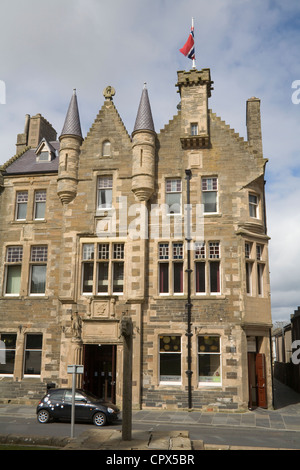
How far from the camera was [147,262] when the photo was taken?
26344 mm

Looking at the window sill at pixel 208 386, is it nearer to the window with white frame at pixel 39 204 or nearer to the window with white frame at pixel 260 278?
the window with white frame at pixel 260 278

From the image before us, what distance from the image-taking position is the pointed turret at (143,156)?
2677 centimetres

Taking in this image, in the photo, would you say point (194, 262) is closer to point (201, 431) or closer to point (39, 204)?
point (201, 431)

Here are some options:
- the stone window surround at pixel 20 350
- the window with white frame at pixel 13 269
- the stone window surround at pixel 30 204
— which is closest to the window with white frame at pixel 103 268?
the stone window surround at pixel 20 350

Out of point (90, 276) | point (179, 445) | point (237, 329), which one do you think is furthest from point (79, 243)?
point (179, 445)

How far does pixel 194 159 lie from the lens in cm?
2745

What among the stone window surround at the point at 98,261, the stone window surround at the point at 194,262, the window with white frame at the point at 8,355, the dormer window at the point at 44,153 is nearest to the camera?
the stone window surround at the point at 194,262

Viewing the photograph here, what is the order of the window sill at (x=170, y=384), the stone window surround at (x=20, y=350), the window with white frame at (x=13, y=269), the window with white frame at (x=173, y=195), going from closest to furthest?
the window sill at (x=170, y=384) < the stone window surround at (x=20, y=350) < the window with white frame at (x=173, y=195) < the window with white frame at (x=13, y=269)

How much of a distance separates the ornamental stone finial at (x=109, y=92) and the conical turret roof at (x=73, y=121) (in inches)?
83.4

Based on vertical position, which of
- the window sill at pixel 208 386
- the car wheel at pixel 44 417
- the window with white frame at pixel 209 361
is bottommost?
the car wheel at pixel 44 417

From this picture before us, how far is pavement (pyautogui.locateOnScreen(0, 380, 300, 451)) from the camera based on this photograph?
13930mm

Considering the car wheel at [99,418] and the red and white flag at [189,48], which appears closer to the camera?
the car wheel at [99,418]

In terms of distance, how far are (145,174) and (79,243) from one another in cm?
602

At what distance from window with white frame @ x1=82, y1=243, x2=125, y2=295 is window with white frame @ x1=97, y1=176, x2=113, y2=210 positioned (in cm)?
265
